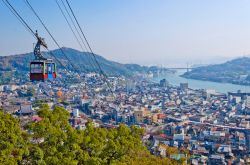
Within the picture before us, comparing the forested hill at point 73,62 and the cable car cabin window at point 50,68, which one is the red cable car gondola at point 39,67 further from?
the forested hill at point 73,62

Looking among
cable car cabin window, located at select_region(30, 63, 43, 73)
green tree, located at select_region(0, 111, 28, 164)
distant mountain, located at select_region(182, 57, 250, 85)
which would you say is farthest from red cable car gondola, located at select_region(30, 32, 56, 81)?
distant mountain, located at select_region(182, 57, 250, 85)

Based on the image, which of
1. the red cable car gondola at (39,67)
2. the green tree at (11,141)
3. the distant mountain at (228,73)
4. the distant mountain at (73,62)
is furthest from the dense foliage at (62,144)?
the distant mountain at (73,62)

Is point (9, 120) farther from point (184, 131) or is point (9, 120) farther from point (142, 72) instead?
point (142, 72)

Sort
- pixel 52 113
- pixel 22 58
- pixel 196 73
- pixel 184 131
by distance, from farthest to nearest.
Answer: pixel 196 73 → pixel 22 58 → pixel 184 131 → pixel 52 113

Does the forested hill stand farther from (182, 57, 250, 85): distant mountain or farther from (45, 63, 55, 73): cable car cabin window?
(45, 63, 55, 73): cable car cabin window

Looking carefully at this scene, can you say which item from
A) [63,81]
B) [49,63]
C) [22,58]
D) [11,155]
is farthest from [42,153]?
[22,58]

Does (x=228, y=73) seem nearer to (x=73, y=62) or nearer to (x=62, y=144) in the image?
(x=73, y=62)

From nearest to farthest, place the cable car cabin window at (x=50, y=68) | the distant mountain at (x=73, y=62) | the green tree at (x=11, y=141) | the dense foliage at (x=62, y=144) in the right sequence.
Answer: the green tree at (x=11, y=141)
the dense foliage at (x=62, y=144)
the cable car cabin window at (x=50, y=68)
the distant mountain at (x=73, y=62)
